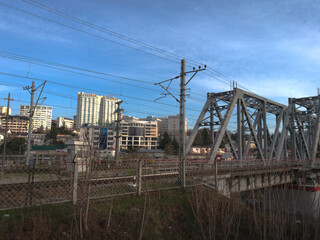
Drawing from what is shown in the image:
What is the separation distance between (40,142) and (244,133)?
68127mm

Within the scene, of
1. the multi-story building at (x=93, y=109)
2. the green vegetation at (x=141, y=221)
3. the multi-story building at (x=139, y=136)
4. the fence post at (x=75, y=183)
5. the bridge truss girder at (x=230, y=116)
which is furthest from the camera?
the multi-story building at (x=93, y=109)

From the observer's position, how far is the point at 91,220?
452cm

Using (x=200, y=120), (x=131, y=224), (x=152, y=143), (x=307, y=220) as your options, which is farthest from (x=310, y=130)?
(x=152, y=143)

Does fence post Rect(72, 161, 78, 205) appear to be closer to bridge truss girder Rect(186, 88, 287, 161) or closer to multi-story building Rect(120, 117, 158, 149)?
bridge truss girder Rect(186, 88, 287, 161)

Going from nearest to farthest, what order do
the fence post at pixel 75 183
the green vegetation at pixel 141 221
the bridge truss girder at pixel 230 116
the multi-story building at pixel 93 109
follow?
1. the green vegetation at pixel 141 221
2. the fence post at pixel 75 183
3. the bridge truss girder at pixel 230 116
4. the multi-story building at pixel 93 109

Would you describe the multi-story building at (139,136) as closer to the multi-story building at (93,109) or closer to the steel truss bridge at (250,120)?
the multi-story building at (93,109)

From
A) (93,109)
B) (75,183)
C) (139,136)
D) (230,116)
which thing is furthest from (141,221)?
(93,109)

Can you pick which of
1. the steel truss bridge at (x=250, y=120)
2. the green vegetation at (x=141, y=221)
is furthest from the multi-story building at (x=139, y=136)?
the green vegetation at (x=141, y=221)

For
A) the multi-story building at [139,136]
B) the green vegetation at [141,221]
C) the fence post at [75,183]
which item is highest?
A: the multi-story building at [139,136]

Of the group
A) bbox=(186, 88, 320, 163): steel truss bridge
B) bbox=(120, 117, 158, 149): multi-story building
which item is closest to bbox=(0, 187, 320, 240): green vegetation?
bbox=(186, 88, 320, 163): steel truss bridge

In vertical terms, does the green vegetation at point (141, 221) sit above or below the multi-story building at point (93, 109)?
below

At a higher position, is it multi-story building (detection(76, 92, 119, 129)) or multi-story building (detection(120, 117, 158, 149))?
multi-story building (detection(76, 92, 119, 129))

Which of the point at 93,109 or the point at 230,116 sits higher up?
the point at 93,109

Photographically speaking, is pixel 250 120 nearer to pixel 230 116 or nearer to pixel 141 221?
pixel 230 116
